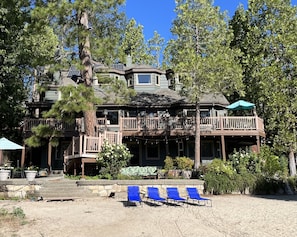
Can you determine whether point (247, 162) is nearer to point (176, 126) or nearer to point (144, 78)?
point (176, 126)

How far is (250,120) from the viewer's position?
21.4 meters

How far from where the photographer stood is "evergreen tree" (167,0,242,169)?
18.3 metres

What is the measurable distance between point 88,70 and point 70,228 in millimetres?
11128

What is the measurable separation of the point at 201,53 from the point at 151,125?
5733mm

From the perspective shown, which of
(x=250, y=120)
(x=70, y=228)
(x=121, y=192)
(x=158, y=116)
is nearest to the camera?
(x=70, y=228)

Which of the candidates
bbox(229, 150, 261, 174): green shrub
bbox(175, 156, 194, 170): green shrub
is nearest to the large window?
bbox(175, 156, 194, 170): green shrub

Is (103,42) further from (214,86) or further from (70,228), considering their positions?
(70,228)

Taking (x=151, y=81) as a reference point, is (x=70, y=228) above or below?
below

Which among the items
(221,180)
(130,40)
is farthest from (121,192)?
(130,40)

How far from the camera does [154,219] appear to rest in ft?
31.0

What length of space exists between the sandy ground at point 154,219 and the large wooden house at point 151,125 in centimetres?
692

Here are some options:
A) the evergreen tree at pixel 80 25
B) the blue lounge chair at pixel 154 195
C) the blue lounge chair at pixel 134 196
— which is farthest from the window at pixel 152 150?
the blue lounge chair at pixel 134 196

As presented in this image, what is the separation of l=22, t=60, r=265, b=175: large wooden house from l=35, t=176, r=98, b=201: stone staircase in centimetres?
337

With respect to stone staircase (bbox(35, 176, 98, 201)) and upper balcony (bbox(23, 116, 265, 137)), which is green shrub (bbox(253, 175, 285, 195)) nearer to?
upper balcony (bbox(23, 116, 265, 137))
